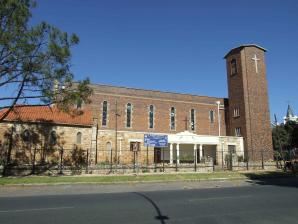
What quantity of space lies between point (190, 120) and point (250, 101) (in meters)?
9.21

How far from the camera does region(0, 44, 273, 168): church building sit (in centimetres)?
4006

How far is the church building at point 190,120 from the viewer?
40062 mm

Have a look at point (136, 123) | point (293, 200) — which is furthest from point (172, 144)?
point (293, 200)

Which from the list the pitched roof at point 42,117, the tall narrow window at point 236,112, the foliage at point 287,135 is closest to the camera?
the pitched roof at point 42,117

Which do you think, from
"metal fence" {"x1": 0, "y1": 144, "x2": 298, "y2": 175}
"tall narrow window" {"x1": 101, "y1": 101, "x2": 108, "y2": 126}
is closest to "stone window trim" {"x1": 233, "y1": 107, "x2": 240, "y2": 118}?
"metal fence" {"x1": 0, "y1": 144, "x2": 298, "y2": 175}

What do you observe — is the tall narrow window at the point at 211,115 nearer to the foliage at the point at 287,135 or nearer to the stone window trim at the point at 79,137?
the foliage at the point at 287,135

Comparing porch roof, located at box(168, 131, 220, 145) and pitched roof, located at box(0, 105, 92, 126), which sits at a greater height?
pitched roof, located at box(0, 105, 92, 126)

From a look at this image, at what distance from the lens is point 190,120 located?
46406mm

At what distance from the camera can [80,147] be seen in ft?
109

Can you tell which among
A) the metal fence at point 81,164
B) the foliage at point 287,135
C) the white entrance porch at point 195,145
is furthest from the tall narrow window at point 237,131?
the foliage at point 287,135

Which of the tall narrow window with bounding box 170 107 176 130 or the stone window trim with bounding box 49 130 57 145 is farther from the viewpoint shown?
the tall narrow window with bounding box 170 107 176 130

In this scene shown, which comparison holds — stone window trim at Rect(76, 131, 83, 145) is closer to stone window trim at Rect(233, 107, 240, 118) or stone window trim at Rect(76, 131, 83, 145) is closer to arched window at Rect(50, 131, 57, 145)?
arched window at Rect(50, 131, 57, 145)

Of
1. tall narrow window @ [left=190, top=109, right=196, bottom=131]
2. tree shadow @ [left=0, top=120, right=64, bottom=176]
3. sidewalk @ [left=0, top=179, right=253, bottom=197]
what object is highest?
tall narrow window @ [left=190, top=109, right=196, bottom=131]

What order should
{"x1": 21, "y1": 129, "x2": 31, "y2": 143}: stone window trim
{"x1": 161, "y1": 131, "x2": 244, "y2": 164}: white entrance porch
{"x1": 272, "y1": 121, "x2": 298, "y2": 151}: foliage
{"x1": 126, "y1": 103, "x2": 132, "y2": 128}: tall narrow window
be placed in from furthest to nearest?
{"x1": 272, "y1": 121, "x2": 298, "y2": 151}: foliage → {"x1": 126, "y1": 103, "x2": 132, "y2": 128}: tall narrow window → {"x1": 161, "y1": 131, "x2": 244, "y2": 164}: white entrance porch → {"x1": 21, "y1": 129, "x2": 31, "y2": 143}: stone window trim
